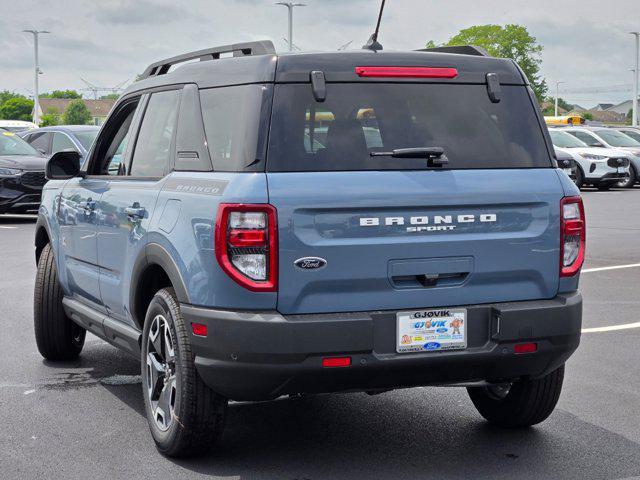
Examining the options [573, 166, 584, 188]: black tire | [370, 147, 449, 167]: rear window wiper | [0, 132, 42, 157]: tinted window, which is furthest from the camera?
[573, 166, 584, 188]: black tire

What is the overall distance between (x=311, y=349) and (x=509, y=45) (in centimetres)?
11176

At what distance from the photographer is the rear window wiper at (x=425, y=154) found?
485 cm

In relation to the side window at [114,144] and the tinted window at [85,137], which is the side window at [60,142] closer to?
the tinted window at [85,137]

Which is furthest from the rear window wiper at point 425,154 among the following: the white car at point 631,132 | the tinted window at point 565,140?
the white car at point 631,132

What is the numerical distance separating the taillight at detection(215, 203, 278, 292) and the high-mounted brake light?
2.66 ft

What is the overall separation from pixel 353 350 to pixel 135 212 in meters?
1.52

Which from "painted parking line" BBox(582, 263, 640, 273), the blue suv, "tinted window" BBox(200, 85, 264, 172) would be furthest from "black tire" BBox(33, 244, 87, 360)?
"painted parking line" BBox(582, 263, 640, 273)

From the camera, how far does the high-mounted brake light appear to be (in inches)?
195

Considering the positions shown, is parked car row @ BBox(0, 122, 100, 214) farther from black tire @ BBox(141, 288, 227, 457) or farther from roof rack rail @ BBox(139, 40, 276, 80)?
black tire @ BBox(141, 288, 227, 457)

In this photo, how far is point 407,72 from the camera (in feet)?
16.6

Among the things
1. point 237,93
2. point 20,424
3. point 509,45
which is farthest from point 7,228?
point 509,45

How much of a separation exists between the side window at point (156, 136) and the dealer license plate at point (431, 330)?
150 cm

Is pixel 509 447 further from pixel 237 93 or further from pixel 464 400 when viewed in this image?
pixel 237 93

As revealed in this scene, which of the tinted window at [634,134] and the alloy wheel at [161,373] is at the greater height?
the tinted window at [634,134]
